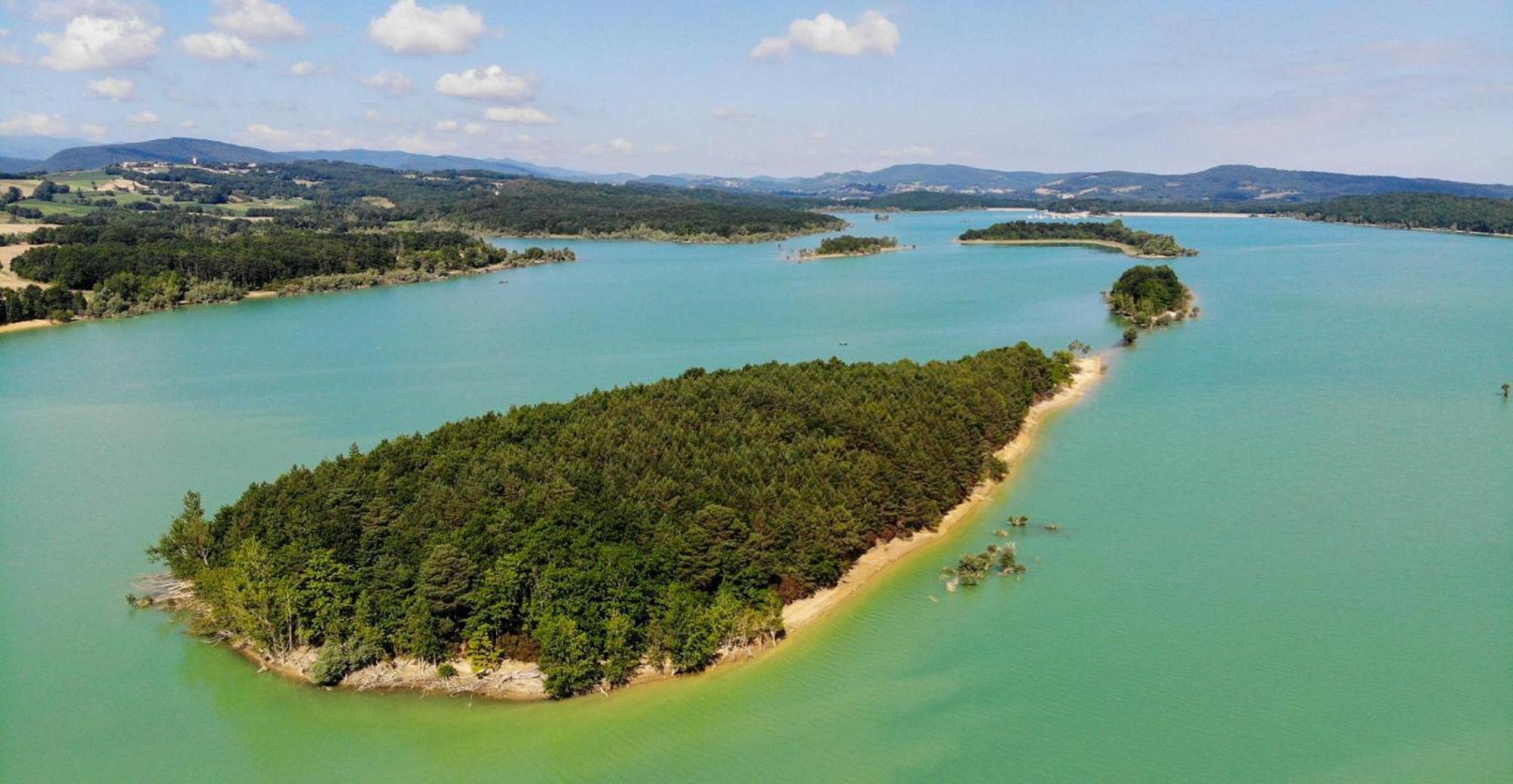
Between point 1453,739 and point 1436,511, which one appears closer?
point 1453,739

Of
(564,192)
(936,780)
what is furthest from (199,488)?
(564,192)

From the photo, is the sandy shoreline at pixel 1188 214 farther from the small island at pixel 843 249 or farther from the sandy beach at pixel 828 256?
the sandy beach at pixel 828 256

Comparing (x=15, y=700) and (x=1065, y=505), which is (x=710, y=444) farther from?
(x=15, y=700)

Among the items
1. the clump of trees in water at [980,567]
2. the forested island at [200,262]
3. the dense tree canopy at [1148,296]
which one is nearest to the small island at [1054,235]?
the dense tree canopy at [1148,296]

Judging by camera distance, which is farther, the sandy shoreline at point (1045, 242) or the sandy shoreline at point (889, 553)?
the sandy shoreline at point (1045, 242)

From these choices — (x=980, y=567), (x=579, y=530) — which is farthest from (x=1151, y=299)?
(x=579, y=530)

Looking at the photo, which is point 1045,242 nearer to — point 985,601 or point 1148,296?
point 1148,296

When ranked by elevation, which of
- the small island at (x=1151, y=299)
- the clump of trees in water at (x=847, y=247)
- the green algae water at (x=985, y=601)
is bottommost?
the green algae water at (x=985, y=601)
